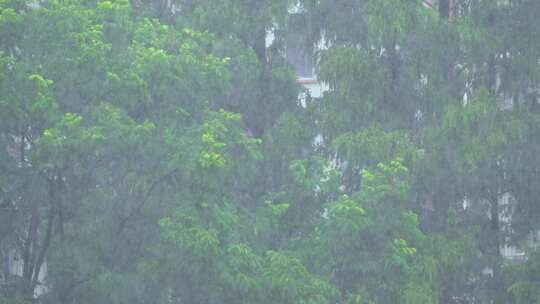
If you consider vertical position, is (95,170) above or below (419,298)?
above

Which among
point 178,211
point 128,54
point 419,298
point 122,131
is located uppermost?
point 128,54

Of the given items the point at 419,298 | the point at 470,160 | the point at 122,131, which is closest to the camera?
the point at 122,131

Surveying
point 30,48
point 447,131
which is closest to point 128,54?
point 30,48

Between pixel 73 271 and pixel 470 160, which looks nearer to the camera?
pixel 73 271

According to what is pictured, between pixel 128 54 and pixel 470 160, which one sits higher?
pixel 128 54

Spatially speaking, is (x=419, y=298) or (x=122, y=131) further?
(x=419, y=298)

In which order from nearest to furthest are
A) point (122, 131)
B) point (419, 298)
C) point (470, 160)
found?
point (122, 131) < point (419, 298) < point (470, 160)

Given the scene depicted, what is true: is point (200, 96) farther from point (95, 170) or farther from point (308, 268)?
point (308, 268)

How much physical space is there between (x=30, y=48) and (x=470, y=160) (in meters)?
6.62

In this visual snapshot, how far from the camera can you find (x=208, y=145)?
13969 millimetres

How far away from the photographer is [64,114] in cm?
1369

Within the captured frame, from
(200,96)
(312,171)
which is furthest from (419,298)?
(200,96)

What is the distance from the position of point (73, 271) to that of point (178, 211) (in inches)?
60.4

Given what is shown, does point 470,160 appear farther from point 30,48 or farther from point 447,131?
point 30,48
